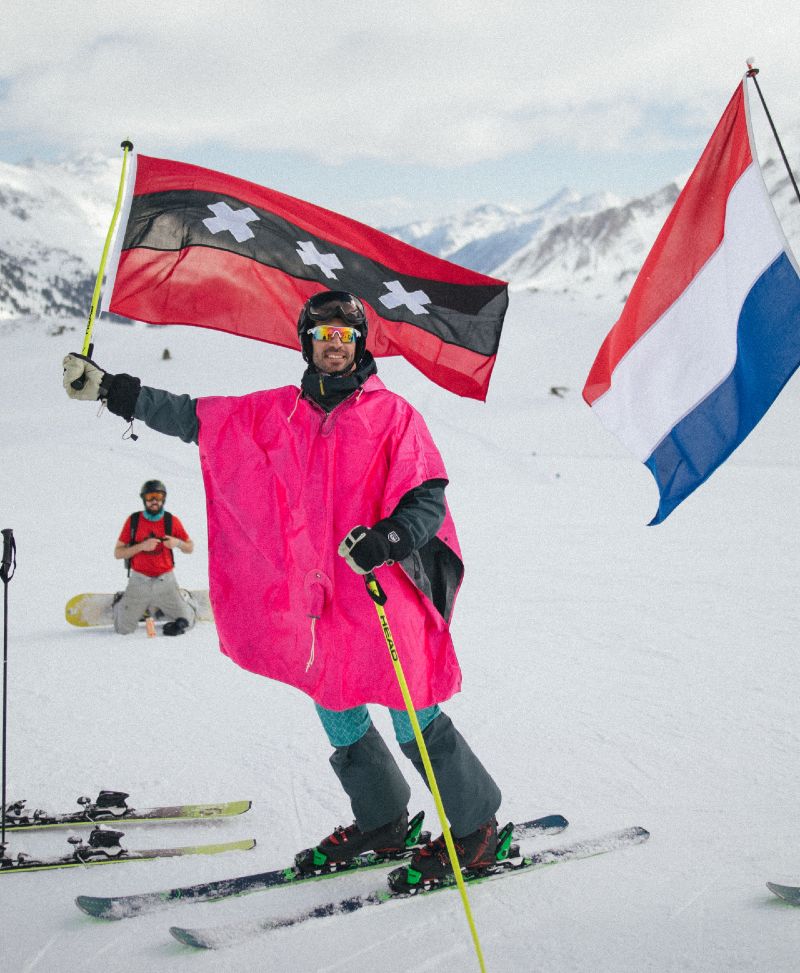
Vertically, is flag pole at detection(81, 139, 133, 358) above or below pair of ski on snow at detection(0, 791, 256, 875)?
above

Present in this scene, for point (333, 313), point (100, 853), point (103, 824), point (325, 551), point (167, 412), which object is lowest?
point (100, 853)

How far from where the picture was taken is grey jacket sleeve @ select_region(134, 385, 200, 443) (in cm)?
304

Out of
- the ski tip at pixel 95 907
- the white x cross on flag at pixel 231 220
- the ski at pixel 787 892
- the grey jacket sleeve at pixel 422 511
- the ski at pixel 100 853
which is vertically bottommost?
the ski at pixel 787 892

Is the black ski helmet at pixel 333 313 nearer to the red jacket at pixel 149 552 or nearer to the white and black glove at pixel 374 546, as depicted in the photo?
the white and black glove at pixel 374 546

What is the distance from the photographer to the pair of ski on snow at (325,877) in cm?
279

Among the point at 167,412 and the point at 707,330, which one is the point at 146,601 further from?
the point at 707,330

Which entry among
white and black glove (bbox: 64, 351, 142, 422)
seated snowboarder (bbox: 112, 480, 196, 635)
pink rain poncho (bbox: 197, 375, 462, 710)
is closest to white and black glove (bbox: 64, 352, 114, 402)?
white and black glove (bbox: 64, 351, 142, 422)

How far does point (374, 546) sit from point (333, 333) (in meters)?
0.91

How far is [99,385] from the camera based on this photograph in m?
2.99

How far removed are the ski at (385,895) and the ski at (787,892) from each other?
61cm

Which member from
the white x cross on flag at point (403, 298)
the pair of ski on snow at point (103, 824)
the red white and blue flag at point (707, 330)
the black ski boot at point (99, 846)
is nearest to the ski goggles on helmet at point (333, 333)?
the white x cross on flag at point (403, 298)

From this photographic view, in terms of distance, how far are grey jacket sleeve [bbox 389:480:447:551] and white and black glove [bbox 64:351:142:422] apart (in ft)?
3.60

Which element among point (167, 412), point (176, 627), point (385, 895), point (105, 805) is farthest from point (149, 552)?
point (385, 895)

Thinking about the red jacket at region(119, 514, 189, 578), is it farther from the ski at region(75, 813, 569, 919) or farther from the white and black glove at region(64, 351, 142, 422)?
the ski at region(75, 813, 569, 919)
